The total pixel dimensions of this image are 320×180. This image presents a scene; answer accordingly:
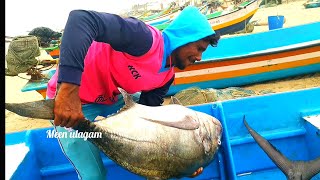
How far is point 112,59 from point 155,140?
0.64m

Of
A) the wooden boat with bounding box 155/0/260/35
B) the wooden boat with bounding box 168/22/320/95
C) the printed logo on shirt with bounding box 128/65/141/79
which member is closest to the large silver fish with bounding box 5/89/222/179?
the printed logo on shirt with bounding box 128/65/141/79

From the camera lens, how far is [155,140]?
232cm

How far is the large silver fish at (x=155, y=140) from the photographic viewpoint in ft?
7.36

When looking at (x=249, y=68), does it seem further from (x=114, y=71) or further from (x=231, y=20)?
(x=231, y=20)

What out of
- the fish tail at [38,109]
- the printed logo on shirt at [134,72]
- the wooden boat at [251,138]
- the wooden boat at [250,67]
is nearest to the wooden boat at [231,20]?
the wooden boat at [250,67]

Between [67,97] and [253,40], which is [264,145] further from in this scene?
[253,40]

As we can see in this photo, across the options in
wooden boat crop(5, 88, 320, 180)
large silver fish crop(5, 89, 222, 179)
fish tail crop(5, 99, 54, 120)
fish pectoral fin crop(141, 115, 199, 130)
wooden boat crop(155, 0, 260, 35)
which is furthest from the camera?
wooden boat crop(155, 0, 260, 35)

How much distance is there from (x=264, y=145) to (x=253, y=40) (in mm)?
6711

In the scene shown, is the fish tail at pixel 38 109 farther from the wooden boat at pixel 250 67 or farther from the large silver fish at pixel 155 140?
the wooden boat at pixel 250 67

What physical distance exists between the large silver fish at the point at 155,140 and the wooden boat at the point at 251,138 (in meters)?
0.71

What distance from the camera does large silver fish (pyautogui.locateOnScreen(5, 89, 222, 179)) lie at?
224 cm

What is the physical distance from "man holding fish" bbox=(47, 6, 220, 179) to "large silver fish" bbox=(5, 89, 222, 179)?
23 cm

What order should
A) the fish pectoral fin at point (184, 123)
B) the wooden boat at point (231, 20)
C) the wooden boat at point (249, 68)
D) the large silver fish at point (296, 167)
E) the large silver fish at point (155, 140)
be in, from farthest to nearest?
1. the wooden boat at point (231, 20)
2. the wooden boat at point (249, 68)
3. the large silver fish at point (296, 167)
4. the fish pectoral fin at point (184, 123)
5. the large silver fish at point (155, 140)

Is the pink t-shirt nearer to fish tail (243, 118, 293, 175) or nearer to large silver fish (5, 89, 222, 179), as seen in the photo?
large silver fish (5, 89, 222, 179)
